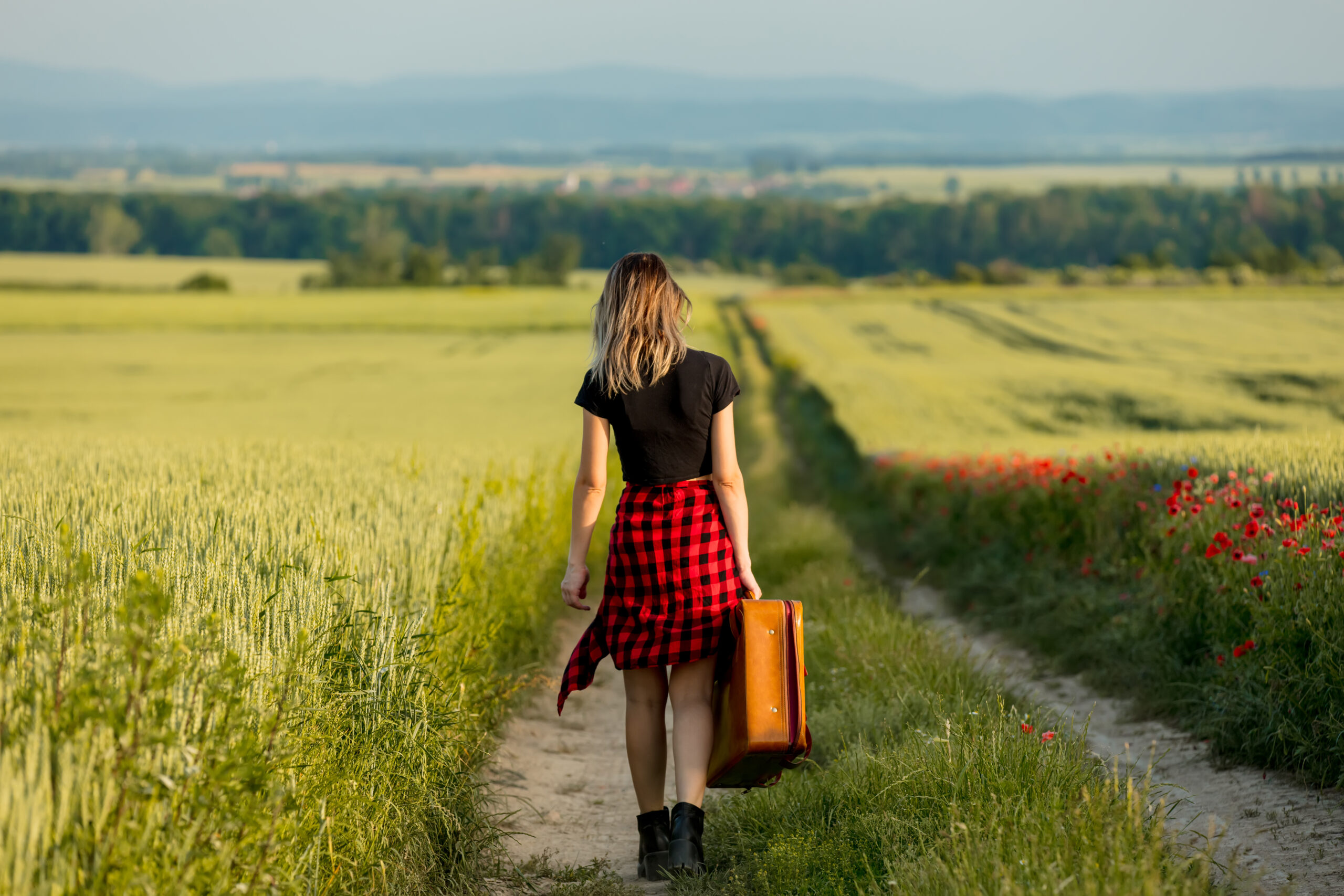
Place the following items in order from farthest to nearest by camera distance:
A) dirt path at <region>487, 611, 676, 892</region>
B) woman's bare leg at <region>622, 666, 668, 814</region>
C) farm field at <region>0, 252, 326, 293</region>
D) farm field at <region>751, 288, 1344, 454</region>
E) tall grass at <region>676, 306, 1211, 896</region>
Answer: farm field at <region>0, 252, 326, 293</region>
farm field at <region>751, 288, 1344, 454</region>
dirt path at <region>487, 611, 676, 892</region>
woman's bare leg at <region>622, 666, 668, 814</region>
tall grass at <region>676, 306, 1211, 896</region>

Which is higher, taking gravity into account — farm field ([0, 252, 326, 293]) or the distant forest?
the distant forest

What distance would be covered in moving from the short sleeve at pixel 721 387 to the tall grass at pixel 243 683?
4.46ft

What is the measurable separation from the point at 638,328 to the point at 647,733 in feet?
4.73

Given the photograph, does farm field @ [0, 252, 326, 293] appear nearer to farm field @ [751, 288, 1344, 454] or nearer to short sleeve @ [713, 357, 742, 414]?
farm field @ [751, 288, 1344, 454]

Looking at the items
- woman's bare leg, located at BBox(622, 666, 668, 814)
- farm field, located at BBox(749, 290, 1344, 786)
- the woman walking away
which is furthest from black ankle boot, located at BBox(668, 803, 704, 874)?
farm field, located at BBox(749, 290, 1344, 786)

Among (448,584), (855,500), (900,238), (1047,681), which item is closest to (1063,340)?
(855,500)

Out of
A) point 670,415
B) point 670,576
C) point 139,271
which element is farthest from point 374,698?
point 139,271

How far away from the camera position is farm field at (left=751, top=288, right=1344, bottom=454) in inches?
757

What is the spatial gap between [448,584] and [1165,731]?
367 centimetres

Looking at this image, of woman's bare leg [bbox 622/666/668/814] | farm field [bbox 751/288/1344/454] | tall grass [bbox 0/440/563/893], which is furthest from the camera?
farm field [bbox 751/288/1344/454]

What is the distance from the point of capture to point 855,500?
50.5 ft

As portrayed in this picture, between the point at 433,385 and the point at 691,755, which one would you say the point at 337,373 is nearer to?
the point at 433,385

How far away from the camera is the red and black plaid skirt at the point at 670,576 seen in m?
3.78

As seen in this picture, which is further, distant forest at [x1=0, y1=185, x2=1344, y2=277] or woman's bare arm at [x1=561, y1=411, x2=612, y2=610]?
distant forest at [x1=0, y1=185, x2=1344, y2=277]
